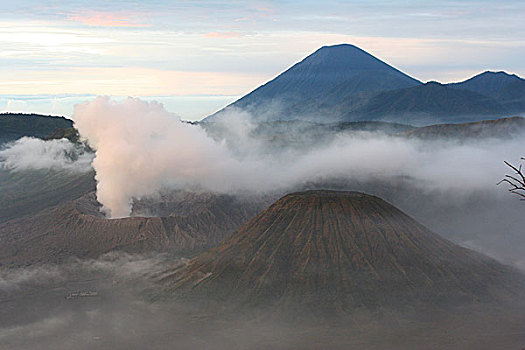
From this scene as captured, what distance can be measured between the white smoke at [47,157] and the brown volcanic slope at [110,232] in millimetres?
41631

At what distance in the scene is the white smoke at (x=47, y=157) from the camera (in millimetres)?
158375

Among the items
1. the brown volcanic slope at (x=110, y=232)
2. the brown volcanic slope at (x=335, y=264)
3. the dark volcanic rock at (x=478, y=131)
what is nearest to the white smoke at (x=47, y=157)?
the brown volcanic slope at (x=110, y=232)

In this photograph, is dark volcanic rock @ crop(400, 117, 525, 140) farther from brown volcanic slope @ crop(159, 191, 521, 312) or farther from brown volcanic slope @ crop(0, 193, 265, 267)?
brown volcanic slope @ crop(159, 191, 521, 312)

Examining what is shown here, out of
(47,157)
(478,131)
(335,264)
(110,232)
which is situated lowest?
(110,232)

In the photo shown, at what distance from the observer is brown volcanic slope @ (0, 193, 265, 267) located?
97562mm

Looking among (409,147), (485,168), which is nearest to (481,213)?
(485,168)

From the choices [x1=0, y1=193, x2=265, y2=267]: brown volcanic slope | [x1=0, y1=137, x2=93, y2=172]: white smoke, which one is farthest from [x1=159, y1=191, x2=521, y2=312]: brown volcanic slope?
[x1=0, y1=137, x2=93, y2=172]: white smoke

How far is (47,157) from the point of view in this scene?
16975cm

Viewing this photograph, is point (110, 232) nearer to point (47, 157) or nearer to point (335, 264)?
point (335, 264)

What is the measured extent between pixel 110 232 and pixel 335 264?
41554 mm

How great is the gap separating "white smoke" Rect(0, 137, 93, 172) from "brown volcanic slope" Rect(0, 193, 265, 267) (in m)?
41.6

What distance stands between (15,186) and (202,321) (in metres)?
100

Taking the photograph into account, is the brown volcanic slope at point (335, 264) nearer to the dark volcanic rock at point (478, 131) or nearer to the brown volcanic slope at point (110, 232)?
the brown volcanic slope at point (110, 232)

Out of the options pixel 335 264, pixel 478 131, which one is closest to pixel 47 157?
pixel 478 131
